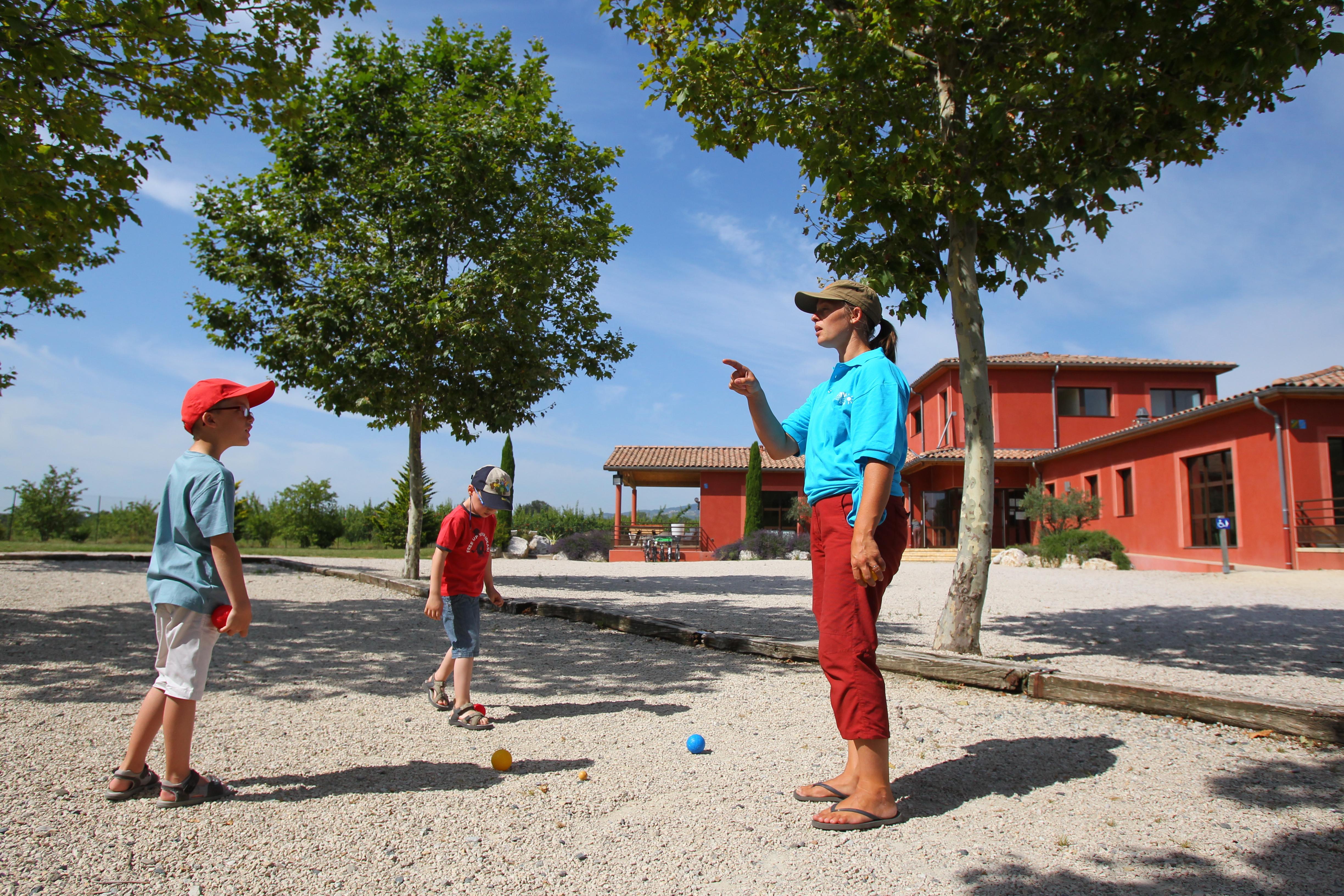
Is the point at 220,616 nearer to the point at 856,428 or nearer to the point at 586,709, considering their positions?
the point at 586,709

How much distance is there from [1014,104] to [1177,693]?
425cm

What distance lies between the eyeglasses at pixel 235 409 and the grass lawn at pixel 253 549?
1493 cm

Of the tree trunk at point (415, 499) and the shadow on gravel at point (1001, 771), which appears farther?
the tree trunk at point (415, 499)

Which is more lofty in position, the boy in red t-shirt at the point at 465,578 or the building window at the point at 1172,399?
the building window at the point at 1172,399

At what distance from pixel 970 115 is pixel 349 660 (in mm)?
6416

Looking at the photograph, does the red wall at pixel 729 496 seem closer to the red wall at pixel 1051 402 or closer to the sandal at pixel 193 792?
the red wall at pixel 1051 402

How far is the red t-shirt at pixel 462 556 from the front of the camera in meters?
4.18

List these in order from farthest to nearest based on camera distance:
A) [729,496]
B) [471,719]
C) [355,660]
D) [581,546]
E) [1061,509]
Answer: [729,496] < [581,546] < [1061,509] < [355,660] < [471,719]

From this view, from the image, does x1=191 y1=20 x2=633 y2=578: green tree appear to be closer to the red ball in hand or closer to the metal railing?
the red ball in hand

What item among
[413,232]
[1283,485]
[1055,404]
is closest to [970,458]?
[413,232]

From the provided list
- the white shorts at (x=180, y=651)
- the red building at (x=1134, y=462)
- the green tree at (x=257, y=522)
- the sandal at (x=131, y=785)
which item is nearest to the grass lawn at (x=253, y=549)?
the green tree at (x=257, y=522)

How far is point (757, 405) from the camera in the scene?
3.22 metres

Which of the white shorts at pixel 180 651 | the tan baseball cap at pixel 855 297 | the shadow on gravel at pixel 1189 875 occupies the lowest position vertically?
the shadow on gravel at pixel 1189 875

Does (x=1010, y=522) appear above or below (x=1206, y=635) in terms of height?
above
